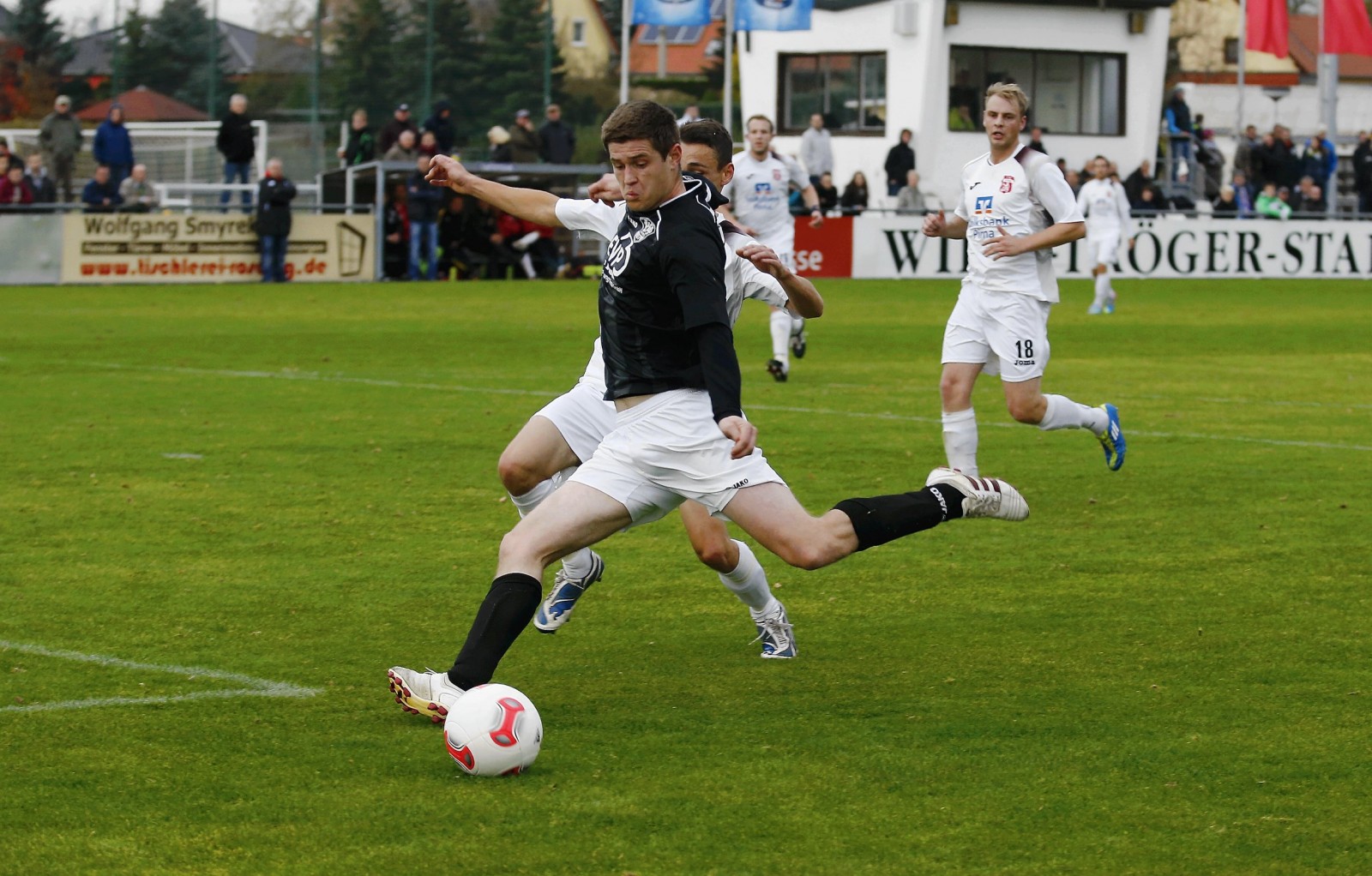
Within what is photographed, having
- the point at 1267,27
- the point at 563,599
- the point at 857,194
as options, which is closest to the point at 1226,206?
the point at 1267,27

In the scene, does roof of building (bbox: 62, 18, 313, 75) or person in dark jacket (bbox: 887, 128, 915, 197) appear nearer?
person in dark jacket (bbox: 887, 128, 915, 197)

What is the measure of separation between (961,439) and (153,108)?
35.9 meters

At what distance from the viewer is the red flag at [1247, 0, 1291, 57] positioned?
137 feet

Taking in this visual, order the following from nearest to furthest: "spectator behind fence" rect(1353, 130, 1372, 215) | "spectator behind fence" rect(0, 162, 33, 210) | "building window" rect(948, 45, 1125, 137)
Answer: "spectator behind fence" rect(0, 162, 33, 210), "spectator behind fence" rect(1353, 130, 1372, 215), "building window" rect(948, 45, 1125, 137)

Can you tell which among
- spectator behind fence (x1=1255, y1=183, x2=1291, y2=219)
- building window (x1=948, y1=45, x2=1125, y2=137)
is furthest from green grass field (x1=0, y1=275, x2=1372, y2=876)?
building window (x1=948, y1=45, x2=1125, y2=137)

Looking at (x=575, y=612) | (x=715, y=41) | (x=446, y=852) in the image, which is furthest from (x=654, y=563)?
(x=715, y=41)

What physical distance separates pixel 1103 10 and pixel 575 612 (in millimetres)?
42334

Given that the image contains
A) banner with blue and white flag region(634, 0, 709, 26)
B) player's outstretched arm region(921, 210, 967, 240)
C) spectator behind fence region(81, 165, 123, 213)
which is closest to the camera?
player's outstretched arm region(921, 210, 967, 240)

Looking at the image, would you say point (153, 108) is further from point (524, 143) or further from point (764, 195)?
point (764, 195)

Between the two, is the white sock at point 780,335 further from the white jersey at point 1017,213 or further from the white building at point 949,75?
the white building at point 949,75

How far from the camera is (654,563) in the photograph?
8.62m

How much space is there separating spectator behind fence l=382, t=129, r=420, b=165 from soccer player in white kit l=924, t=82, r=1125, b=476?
21628 millimetres

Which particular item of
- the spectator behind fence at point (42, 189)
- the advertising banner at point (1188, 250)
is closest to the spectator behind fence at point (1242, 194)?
the advertising banner at point (1188, 250)

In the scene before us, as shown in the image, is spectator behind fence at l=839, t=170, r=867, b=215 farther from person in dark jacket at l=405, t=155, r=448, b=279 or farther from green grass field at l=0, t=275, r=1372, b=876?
green grass field at l=0, t=275, r=1372, b=876
